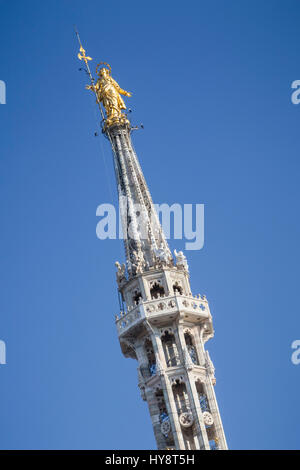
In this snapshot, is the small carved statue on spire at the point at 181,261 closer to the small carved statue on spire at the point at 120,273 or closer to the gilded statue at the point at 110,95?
the small carved statue on spire at the point at 120,273

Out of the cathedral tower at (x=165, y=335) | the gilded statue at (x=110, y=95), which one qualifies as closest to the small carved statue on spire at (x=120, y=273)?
the cathedral tower at (x=165, y=335)

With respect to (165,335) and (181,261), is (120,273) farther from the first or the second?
(165,335)

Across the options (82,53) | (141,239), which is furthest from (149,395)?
(82,53)

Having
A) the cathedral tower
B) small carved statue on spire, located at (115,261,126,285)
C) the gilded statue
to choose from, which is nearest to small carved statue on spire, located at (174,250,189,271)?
the cathedral tower

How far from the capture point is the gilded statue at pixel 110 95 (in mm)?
108750

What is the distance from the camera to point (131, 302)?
308 ft

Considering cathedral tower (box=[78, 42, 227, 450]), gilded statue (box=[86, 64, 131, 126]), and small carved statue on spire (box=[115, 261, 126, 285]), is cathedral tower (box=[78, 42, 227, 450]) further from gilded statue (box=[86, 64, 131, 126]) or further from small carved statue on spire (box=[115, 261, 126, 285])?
gilded statue (box=[86, 64, 131, 126])

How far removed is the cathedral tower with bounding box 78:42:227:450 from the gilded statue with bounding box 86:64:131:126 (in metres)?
11.1

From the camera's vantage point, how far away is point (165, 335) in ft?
301

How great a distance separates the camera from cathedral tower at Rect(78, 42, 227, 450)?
87250mm

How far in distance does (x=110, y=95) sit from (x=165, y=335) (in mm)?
28670

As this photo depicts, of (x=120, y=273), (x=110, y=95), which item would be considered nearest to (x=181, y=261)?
(x=120, y=273)
